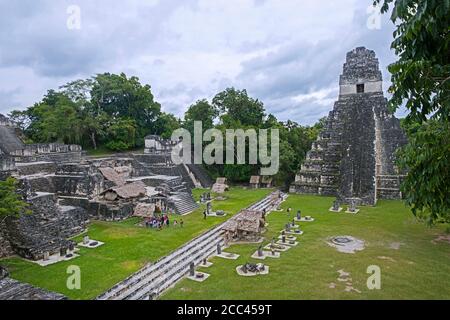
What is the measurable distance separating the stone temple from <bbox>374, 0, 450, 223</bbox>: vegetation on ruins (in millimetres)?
14340

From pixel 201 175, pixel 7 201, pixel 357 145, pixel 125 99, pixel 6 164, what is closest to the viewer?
pixel 7 201

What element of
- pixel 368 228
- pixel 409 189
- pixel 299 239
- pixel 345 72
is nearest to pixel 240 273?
pixel 299 239

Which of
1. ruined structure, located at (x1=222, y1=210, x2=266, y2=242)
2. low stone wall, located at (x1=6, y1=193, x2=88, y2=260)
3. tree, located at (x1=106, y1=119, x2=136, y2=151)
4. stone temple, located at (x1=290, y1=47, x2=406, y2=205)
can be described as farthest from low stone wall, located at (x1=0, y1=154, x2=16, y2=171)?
stone temple, located at (x1=290, y1=47, x2=406, y2=205)

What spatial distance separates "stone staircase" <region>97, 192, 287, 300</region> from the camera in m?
9.03

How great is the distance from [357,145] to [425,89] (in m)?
18.7

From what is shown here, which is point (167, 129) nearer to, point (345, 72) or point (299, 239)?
point (345, 72)

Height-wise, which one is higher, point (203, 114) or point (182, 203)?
point (203, 114)

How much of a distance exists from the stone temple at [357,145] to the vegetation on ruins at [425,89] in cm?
1434

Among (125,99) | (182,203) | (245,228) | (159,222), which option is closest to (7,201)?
(159,222)

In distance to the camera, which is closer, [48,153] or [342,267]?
[342,267]

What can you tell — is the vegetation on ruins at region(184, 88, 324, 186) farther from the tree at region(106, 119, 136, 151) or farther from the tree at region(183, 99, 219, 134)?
the tree at region(106, 119, 136, 151)

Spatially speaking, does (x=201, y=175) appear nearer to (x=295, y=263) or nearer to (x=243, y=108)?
(x=243, y=108)

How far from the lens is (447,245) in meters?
12.0

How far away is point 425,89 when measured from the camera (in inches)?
198
